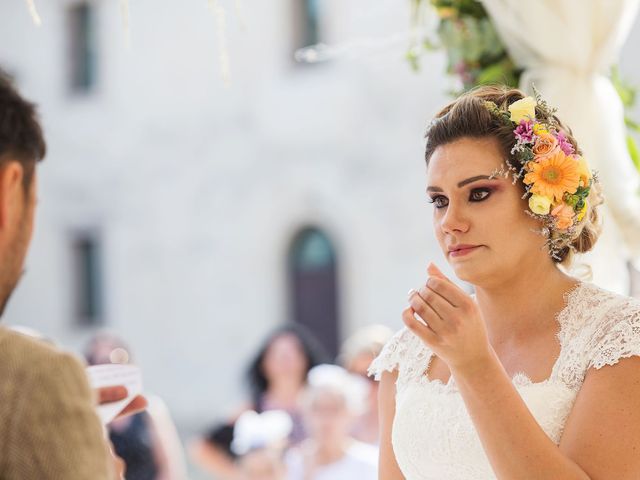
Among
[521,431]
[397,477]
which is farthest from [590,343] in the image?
[397,477]

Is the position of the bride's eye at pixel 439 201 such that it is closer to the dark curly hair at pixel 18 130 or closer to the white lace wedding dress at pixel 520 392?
the white lace wedding dress at pixel 520 392

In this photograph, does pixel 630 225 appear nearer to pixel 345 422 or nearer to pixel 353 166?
pixel 345 422

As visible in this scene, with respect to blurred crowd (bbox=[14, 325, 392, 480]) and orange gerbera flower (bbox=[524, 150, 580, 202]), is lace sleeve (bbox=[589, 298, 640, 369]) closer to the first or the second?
orange gerbera flower (bbox=[524, 150, 580, 202])

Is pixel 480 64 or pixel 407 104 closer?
pixel 480 64

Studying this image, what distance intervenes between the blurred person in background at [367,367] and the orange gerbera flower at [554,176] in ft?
10.7

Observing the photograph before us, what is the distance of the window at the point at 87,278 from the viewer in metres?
16.6

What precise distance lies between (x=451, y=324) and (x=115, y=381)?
658 millimetres

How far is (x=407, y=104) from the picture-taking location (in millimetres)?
12828

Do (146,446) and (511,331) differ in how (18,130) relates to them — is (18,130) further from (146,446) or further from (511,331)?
(146,446)

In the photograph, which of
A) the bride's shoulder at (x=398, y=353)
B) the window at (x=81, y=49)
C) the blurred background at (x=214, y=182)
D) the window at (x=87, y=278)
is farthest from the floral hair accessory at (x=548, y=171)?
the window at (x=81, y=49)

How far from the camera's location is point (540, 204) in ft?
8.14

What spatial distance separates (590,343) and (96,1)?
1521 centimetres

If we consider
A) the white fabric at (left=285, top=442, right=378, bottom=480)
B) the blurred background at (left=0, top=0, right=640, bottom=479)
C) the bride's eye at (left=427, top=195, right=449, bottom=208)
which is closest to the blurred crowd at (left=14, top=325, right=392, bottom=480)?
the white fabric at (left=285, top=442, right=378, bottom=480)

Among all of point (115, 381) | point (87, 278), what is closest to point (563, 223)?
point (115, 381)
